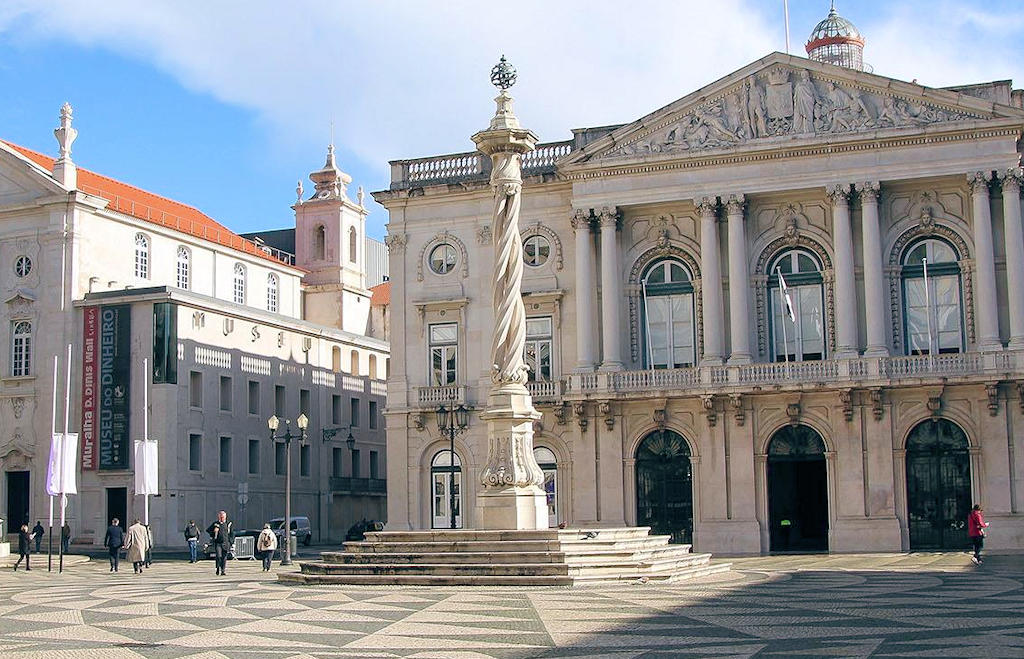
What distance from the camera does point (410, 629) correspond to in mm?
19828

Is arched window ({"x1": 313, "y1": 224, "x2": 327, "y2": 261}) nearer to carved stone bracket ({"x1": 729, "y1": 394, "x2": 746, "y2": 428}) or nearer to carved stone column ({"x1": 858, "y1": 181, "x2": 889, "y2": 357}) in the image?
carved stone bracket ({"x1": 729, "y1": 394, "x2": 746, "y2": 428})

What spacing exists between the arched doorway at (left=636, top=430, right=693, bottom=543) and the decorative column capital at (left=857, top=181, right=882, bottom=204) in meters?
10.5

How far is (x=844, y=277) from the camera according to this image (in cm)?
4831

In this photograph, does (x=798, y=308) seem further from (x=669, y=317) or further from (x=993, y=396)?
(x=993, y=396)

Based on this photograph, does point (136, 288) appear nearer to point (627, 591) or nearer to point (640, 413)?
point (640, 413)

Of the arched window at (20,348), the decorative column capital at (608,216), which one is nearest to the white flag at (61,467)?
the arched window at (20,348)

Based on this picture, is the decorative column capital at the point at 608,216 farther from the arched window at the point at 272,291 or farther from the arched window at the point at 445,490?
the arched window at the point at 272,291

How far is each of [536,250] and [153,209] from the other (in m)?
26.3

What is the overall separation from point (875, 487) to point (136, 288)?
33575mm

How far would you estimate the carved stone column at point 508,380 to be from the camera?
29.6m

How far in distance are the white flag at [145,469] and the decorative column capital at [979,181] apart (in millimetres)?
29409

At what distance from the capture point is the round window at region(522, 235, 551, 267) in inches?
2082

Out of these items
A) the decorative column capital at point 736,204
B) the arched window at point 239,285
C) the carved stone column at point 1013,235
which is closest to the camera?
the carved stone column at point 1013,235

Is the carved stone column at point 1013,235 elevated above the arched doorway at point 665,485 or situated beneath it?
elevated above
